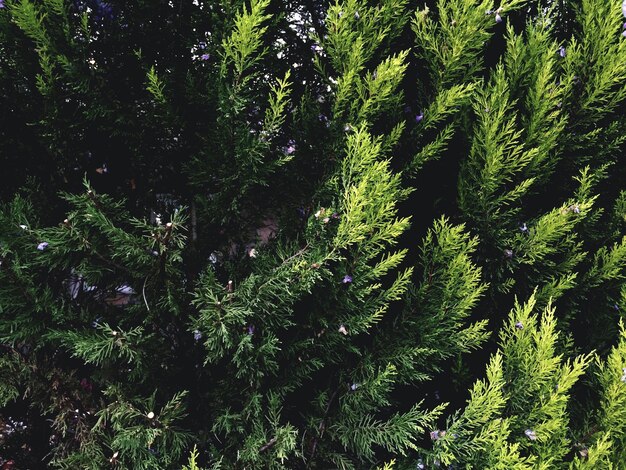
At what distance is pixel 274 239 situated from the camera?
268cm

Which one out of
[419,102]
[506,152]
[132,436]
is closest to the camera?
[132,436]

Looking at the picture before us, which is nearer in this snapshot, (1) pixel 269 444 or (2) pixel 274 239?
(1) pixel 269 444

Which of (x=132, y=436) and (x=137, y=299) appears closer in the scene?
(x=132, y=436)

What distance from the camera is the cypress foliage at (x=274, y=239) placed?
2227 millimetres

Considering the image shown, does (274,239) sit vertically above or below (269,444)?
above

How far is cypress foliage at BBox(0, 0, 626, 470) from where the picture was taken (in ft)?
7.30

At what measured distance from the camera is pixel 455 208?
9.90ft

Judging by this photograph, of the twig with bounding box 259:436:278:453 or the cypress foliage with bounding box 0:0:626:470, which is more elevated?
the cypress foliage with bounding box 0:0:626:470

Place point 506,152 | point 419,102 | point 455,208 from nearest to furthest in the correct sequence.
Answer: point 506,152 < point 419,102 < point 455,208

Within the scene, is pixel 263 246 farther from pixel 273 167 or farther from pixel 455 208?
pixel 455 208

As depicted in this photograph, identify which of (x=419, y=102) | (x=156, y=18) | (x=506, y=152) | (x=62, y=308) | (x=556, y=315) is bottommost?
(x=556, y=315)

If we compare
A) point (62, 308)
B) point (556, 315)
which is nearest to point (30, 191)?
point (62, 308)

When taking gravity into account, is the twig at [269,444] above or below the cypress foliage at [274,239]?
below

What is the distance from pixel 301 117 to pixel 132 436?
197 centimetres
